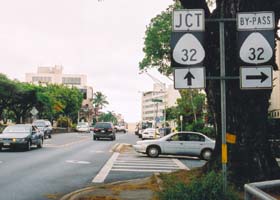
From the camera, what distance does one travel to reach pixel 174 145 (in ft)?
84.0

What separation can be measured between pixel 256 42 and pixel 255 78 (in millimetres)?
535

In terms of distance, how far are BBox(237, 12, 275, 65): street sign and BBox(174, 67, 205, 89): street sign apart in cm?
66

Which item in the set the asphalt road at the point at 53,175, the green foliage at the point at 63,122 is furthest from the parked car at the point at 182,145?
the green foliage at the point at 63,122

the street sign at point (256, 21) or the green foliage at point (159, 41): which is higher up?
the green foliage at point (159, 41)

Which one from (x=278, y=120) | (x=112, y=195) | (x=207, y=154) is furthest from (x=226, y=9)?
(x=278, y=120)

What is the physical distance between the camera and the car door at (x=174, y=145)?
25500mm

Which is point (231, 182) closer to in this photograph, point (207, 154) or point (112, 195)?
point (112, 195)

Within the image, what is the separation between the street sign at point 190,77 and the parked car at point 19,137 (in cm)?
2121

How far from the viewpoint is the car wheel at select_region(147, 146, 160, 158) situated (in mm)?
25916

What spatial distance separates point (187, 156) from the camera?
Answer: 27.7 meters

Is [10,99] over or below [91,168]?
over

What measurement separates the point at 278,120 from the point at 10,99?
43.7 meters

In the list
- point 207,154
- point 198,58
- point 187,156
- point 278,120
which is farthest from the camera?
point 278,120

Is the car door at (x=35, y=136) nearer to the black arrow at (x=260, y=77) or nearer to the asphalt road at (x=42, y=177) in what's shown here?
the asphalt road at (x=42, y=177)
